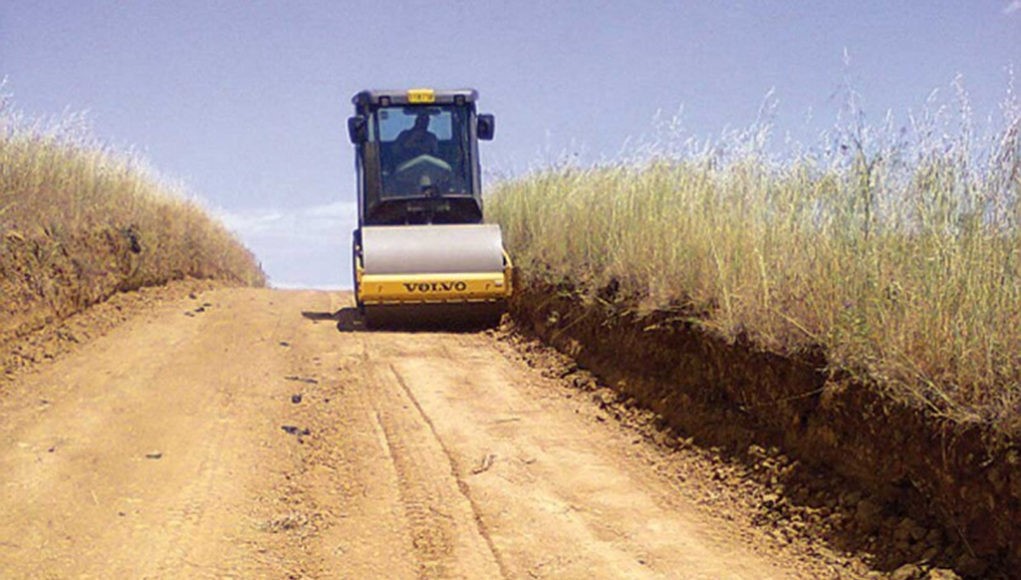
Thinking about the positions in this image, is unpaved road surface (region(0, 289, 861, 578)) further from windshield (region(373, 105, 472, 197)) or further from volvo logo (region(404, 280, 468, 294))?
windshield (region(373, 105, 472, 197))

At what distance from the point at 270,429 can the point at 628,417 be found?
253 cm

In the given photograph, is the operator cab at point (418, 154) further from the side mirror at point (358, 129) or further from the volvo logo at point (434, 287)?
the volvo logo at point (434, 287)

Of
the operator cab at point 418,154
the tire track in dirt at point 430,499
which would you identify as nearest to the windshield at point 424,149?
the operator cab at point 418,154

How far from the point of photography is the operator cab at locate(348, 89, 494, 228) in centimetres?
1195

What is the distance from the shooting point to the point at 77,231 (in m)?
11.2

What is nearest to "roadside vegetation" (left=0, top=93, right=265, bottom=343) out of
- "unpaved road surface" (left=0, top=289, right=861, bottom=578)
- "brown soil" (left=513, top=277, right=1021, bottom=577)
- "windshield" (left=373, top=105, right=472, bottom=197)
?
"unpaved road surface" (left=0, top=289, right=861, bottom=578)

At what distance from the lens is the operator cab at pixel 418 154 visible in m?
11.9

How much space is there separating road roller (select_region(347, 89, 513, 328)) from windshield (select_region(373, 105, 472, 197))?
0.04 feet

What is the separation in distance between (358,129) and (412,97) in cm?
78

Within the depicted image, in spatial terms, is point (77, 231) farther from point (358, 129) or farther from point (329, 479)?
point (329, 479)

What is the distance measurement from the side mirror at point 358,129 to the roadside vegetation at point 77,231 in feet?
10.9

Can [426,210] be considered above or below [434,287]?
above

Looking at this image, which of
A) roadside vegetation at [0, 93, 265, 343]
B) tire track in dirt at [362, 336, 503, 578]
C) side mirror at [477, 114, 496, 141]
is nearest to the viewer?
tire track in dirt at [362, 336, 503, 578]

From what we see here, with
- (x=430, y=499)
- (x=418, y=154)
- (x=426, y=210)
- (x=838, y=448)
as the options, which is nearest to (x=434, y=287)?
(x=426, y=210)
